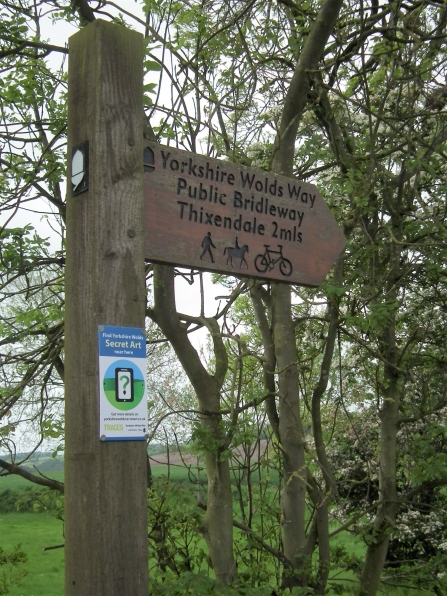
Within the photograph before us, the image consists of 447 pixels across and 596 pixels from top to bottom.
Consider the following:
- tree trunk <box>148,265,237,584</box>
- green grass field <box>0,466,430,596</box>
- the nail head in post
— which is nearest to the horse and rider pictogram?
the nail head in post

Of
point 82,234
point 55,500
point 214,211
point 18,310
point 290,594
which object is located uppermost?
point 18,310

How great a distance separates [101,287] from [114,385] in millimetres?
253

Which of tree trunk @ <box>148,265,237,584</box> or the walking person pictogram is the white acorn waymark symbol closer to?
the walking person pictogram

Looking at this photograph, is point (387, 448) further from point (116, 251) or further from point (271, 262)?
point (116, 251)

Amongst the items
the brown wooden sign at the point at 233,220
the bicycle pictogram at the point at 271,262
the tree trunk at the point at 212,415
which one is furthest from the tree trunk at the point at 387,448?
the bicycle pictogram at the point at 271,262

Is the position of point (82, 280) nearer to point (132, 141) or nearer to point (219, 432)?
point (132, 141)

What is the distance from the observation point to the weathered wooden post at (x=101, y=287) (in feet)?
5.73

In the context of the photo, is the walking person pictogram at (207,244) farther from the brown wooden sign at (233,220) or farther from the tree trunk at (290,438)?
the tree trunk at (290,438)

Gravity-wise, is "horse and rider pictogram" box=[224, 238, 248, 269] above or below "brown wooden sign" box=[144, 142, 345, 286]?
below

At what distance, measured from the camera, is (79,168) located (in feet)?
6.35

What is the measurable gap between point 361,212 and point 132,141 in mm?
3226

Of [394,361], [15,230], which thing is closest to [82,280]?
[15,230]

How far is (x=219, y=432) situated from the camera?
4.84 meters

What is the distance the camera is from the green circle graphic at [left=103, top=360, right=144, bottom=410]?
1789 millimetres
